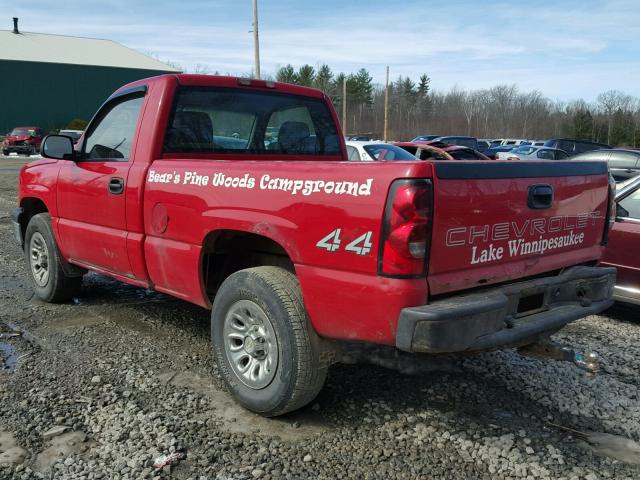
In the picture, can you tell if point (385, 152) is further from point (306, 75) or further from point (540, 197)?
point (306, 75)

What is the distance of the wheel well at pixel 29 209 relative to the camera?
5.61m

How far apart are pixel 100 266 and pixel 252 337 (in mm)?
1881

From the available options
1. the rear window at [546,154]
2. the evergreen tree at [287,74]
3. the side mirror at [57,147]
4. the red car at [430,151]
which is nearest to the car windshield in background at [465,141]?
the rear window at [546,154]

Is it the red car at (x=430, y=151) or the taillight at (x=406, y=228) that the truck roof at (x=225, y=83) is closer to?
the taillight at (x=406, y=228)

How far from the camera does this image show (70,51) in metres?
48.8

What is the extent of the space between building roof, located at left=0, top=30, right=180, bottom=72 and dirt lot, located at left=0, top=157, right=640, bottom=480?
48023 millimetres

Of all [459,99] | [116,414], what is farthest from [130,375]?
[459,99]

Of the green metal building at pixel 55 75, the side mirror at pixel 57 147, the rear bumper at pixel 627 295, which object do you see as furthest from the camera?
the green metal building at pixel 55 75

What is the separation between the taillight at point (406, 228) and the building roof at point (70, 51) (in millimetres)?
49667

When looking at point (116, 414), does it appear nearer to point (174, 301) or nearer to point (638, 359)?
point (174, 301)

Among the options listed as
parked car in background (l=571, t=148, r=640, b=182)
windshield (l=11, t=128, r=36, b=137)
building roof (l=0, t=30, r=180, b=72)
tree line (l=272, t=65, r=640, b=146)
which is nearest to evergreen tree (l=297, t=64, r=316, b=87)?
tree line (l=272, t=65, r=640, b=146)

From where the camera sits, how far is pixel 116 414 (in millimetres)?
3281

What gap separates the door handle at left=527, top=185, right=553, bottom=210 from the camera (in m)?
3.02

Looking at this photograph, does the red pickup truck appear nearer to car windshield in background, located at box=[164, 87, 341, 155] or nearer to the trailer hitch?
car windshield in background, located at box=[164, 87, 341, 155]
